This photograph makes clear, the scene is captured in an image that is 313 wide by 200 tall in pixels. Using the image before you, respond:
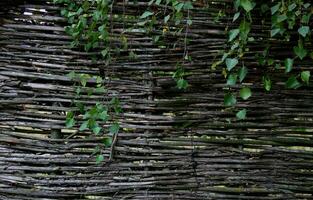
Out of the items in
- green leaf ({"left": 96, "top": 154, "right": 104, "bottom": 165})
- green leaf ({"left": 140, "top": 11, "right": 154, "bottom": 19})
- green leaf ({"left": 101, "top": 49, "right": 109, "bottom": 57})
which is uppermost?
green leaf ({"left": 140, "top": 11, "right": 154, "bottom": 19})

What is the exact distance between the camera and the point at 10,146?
2197 mm

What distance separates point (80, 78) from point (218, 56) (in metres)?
0.67

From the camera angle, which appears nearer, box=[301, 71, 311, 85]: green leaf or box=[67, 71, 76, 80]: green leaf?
box=[301, 71, 311, 85]: green leaf

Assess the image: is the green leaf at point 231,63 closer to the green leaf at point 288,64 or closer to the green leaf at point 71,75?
the green leaf at point 288,64

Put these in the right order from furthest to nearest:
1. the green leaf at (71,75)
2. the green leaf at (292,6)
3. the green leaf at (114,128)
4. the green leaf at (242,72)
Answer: the green leaf at (71,75), the green leaf at (114,128), the green leaf at (242,72), the green leaf at (292,6)

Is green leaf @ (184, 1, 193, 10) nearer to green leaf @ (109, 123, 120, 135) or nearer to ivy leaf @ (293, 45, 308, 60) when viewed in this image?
ivy leaf @ (293, 45, 308, 60)

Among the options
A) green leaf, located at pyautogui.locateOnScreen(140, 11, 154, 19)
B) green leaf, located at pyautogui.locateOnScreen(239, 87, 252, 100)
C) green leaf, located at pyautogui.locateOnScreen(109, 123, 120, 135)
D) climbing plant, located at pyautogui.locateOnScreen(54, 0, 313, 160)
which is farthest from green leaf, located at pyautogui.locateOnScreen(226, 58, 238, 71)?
green leaf, located at pyautogui.locateOnScreen(109, 123, 120, 135)

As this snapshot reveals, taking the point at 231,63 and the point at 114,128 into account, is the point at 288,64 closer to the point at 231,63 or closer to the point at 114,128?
the point at 231,63

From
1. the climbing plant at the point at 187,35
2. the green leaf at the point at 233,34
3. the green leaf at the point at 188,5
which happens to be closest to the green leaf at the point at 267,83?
the climbing plant at the point at 187,35

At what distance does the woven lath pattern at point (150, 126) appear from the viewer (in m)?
1.98

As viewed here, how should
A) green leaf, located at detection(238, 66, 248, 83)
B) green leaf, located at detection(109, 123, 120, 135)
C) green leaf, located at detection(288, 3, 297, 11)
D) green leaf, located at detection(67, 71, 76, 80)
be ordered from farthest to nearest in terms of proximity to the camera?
green leaf, located at detection(67, 71, 76, 80) < green leaf, located at detection(109, 123, 120, 135) < green leaf, located at detection(238, 66, 248, 83) < green leaf, located at detection(288, 3, 297, 11)

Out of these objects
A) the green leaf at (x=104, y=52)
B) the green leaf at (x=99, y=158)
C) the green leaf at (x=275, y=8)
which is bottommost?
the green leaf at (x=99, y=158)

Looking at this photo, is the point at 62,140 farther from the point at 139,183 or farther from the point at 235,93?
the point at 235,93

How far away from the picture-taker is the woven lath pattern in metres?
1.98
